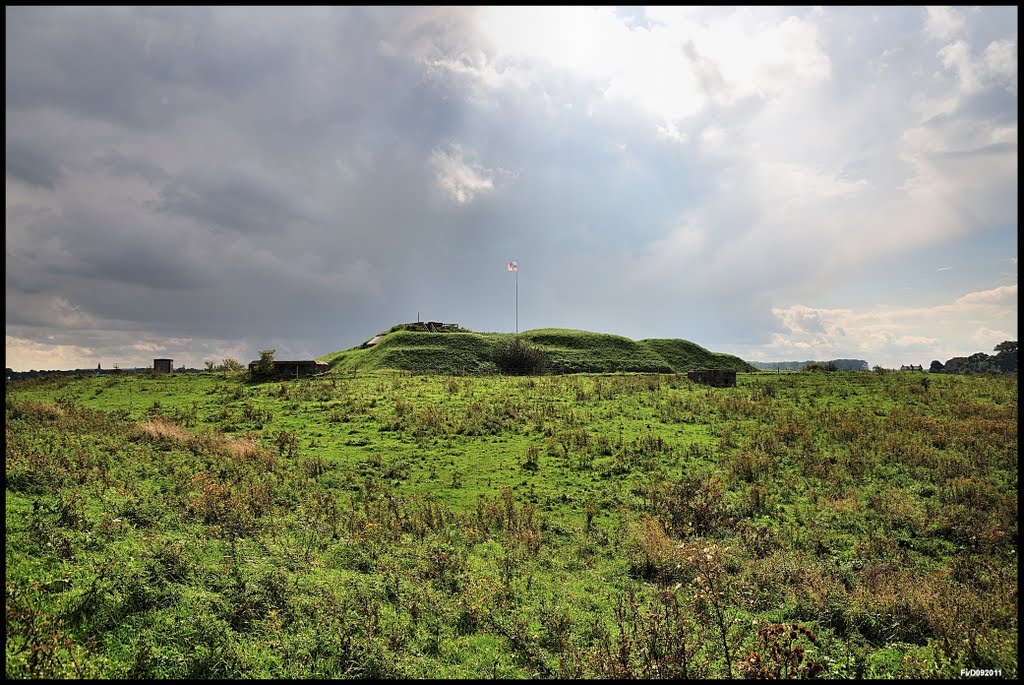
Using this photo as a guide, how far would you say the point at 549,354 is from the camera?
68.4 metres

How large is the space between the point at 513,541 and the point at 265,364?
31.2 meters

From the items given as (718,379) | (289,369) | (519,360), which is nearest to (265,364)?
(289,369)

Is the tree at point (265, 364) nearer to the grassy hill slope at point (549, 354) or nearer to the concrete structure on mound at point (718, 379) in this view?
the grassy hill slope at point (549, 354)

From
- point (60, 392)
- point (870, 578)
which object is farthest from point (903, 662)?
point (60, 392)

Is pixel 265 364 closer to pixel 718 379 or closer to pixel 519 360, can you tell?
pixel 519 360

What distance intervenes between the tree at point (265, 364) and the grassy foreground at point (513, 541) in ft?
38.0

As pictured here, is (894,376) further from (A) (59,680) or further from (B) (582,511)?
(A) (59,680)

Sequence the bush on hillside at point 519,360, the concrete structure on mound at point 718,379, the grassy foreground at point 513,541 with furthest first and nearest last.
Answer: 1. the bush on hillside at point 519,360
2. the concrete structure on mound at point 718,379
3. the grassy foreground at point 513,541

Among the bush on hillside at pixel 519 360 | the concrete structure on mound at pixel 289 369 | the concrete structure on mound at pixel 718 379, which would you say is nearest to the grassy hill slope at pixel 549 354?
the bush on hillside at pixel 519 360

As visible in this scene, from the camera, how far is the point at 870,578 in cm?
1111

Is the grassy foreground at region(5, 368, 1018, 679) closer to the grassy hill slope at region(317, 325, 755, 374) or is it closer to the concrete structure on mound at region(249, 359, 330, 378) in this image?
the concrete structure on mound at region(249, 359, 330, 378)

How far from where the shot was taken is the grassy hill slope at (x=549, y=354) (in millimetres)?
62375

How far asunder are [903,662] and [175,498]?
14707 mm

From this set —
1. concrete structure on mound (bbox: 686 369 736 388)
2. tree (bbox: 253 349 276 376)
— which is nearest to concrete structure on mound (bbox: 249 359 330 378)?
tree (bbox: 253 349 276 376)
